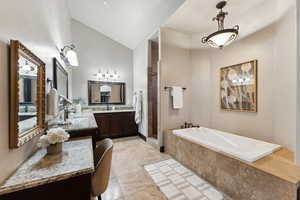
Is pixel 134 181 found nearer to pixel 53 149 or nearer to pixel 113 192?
pixel 113 192

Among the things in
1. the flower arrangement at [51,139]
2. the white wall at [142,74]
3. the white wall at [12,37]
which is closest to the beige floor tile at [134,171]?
the white wall at [142,74]

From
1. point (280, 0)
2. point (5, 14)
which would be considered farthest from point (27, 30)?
point (280, 0)

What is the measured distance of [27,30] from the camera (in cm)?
109

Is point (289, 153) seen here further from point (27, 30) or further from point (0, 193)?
point (27, 30)

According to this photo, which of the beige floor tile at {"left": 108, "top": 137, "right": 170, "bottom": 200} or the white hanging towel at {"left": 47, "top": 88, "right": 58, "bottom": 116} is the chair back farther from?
the white hanging towel at {"left": 47, "top": 88, "right": 58, "bottom": 116}

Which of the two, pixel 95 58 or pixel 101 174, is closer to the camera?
pixel 101 174

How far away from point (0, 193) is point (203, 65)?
3.77 meters

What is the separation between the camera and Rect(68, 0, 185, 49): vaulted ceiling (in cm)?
281

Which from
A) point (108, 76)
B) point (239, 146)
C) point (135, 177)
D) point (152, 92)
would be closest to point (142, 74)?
point (152, 92)

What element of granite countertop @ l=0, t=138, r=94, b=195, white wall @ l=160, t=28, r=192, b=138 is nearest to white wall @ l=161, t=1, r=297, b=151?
white wall @ l=160, t=28, r=192, b=138

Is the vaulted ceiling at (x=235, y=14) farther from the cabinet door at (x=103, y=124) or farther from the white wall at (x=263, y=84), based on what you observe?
the cabinet door at (x=103, y=124)

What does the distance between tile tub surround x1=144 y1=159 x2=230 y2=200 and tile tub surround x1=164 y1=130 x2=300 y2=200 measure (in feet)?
0.39

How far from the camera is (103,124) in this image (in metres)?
3.90

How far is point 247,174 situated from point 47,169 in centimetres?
200
